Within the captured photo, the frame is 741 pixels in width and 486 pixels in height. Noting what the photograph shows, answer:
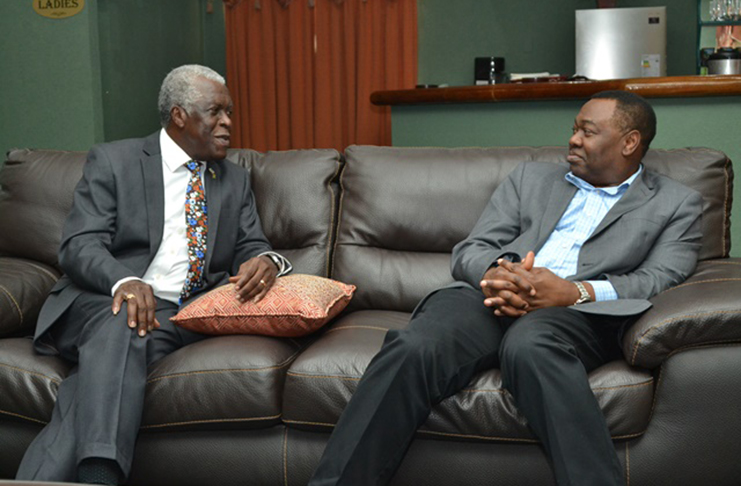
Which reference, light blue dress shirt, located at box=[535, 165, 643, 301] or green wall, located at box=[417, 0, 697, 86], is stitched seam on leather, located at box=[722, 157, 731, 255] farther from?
green wall, located at box=[417, 0, 697, 86]

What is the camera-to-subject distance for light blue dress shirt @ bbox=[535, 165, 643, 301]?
2.34m

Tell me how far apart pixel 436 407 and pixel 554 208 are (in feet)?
2.48

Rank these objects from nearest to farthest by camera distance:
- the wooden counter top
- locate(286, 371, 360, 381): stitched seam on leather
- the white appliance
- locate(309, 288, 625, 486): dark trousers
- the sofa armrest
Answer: locate(309, 288, 625, 486): dark trousers, the sofa armrest, locate(286, 371, 360, 381): stitched seam on leather, the wooden counter top, the white appliance

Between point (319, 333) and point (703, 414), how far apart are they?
1.03 meters

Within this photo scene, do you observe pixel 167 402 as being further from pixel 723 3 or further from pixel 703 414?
pixel 723 3

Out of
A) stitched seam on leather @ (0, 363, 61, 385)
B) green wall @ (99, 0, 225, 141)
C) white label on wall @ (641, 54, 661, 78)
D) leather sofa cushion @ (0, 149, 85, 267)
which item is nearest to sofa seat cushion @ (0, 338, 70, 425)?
stitched seam on leather @ (0, 363, 61, 385)

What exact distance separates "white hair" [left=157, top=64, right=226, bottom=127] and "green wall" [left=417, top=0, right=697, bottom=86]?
4.14 metres

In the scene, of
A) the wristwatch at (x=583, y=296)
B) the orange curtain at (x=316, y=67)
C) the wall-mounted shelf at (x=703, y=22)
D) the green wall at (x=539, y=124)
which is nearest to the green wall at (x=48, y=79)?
the green wall at (x=539, y=124)

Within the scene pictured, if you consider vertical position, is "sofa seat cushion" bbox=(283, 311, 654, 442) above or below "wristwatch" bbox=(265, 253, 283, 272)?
below

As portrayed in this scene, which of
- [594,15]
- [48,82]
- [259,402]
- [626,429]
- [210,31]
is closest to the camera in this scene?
[626,429]

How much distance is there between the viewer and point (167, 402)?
2055 mm

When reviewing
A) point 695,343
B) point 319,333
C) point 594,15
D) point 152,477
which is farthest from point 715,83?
point 594,15

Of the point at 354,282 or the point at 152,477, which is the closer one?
the point at 152,477

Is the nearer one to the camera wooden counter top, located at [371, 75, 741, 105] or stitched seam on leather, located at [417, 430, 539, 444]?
stitched seam on leather, located at [417, 430, 539, 444]
